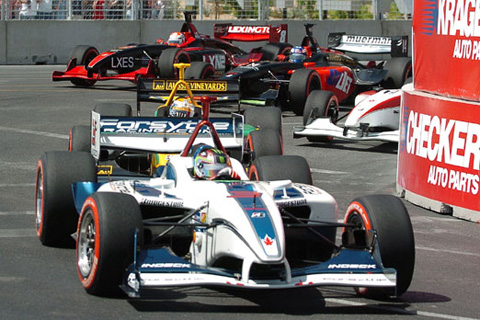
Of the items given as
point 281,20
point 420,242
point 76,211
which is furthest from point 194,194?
point 281,20

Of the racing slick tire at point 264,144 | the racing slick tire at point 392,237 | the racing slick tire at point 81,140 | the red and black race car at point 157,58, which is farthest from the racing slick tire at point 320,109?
the racing slick tire at point 392,237

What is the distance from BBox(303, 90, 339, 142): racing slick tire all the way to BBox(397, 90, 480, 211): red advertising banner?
4064 millimetres

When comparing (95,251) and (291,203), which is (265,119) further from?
(95,251)

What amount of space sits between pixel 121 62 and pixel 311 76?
214 inches

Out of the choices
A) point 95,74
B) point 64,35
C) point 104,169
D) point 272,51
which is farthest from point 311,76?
point 64,35

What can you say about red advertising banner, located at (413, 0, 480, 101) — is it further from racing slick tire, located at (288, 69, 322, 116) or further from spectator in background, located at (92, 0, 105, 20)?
spectator in background, located at (92, 0, 105, 20)

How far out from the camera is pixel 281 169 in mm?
8477

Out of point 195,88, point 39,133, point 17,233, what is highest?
point 195,88

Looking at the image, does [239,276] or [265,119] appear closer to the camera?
[239,276]

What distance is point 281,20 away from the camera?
33031 millimetres

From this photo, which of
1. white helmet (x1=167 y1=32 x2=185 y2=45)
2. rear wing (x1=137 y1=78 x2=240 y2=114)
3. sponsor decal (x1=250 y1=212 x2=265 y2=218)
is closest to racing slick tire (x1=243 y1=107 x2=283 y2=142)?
rear wing (x1=137 y1=78 x2=240 y2=114)

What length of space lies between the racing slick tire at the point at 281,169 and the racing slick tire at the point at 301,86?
10216 mm

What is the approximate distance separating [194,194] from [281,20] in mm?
26160

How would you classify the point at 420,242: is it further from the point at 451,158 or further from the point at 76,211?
the point at 76,211
